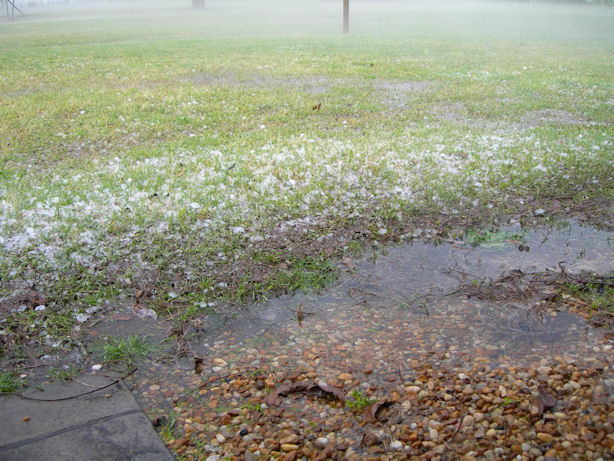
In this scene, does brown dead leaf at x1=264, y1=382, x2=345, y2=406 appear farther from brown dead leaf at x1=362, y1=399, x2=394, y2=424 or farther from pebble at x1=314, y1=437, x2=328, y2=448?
pebble at x1=314, y1=437, x2=328, y2=448

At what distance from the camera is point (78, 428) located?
2840 mm

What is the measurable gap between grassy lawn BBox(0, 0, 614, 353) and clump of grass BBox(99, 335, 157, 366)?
384mm

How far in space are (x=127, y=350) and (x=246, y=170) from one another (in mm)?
3661


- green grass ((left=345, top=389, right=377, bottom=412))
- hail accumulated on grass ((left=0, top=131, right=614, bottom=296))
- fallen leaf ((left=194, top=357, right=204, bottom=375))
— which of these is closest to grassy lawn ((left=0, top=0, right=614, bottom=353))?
hail accumulated on grass ((left=0, top=131, right=614, bottom=296))

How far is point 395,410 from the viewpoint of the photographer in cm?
289

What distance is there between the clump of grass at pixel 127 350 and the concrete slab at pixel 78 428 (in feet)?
0.98

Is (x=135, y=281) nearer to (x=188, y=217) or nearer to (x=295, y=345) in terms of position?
(x=188, y=217)

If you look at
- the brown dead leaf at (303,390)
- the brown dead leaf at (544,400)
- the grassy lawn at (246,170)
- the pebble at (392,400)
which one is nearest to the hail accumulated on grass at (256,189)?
the grassy lawn at (246,170)

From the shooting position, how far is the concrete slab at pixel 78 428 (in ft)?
8.74

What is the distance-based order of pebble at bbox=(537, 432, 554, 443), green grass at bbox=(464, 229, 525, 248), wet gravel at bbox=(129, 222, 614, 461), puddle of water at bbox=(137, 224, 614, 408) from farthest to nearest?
green grass at bbox=(464, 229, 525, 248) < puddle of water at bbox=(137, 224, 614, 408) < wet gravel at bbox=(129, 222, 614, 461) < pebble at bbox=(537, 432, 554, 443)

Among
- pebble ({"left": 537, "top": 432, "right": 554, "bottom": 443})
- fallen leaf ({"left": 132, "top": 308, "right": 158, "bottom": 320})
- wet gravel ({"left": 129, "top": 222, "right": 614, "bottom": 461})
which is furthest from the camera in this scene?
fallen leaf ({"left": 132, "top": 308, "right": 158, "bottom": 320})

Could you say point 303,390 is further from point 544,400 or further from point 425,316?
point 544,400

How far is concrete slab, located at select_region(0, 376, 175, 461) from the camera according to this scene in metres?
2.66

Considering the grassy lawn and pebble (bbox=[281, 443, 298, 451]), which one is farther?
the grassy lawn
